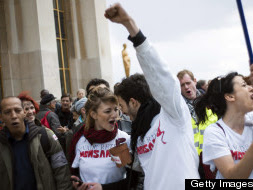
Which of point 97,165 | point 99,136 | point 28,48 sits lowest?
point 97,165

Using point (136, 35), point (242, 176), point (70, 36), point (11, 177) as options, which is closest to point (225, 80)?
point (242, 176)

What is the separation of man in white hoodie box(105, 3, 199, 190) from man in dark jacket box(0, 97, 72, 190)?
1.31 m

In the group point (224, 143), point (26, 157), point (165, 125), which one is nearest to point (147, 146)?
point (165, 125)

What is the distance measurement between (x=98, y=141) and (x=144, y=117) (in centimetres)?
79

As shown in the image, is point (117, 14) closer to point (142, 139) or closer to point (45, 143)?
point (142, 139)

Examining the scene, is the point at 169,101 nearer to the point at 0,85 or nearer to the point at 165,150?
the point at 165,150

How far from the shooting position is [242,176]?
2166 millimetres

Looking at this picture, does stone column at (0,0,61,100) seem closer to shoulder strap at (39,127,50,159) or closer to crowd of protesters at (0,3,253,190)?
crowd of protesters at (0,3,253,190)

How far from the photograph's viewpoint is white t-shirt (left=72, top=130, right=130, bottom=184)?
2.97m

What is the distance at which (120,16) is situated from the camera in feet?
6.08

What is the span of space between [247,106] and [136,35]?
1.15 metres

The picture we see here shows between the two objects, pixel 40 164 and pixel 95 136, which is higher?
pixel 95 136

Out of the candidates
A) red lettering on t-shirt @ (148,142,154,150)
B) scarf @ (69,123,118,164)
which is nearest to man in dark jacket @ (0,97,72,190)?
scarf @ (69,123,118,164)

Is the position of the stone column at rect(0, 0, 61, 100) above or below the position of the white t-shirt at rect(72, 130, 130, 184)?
above
